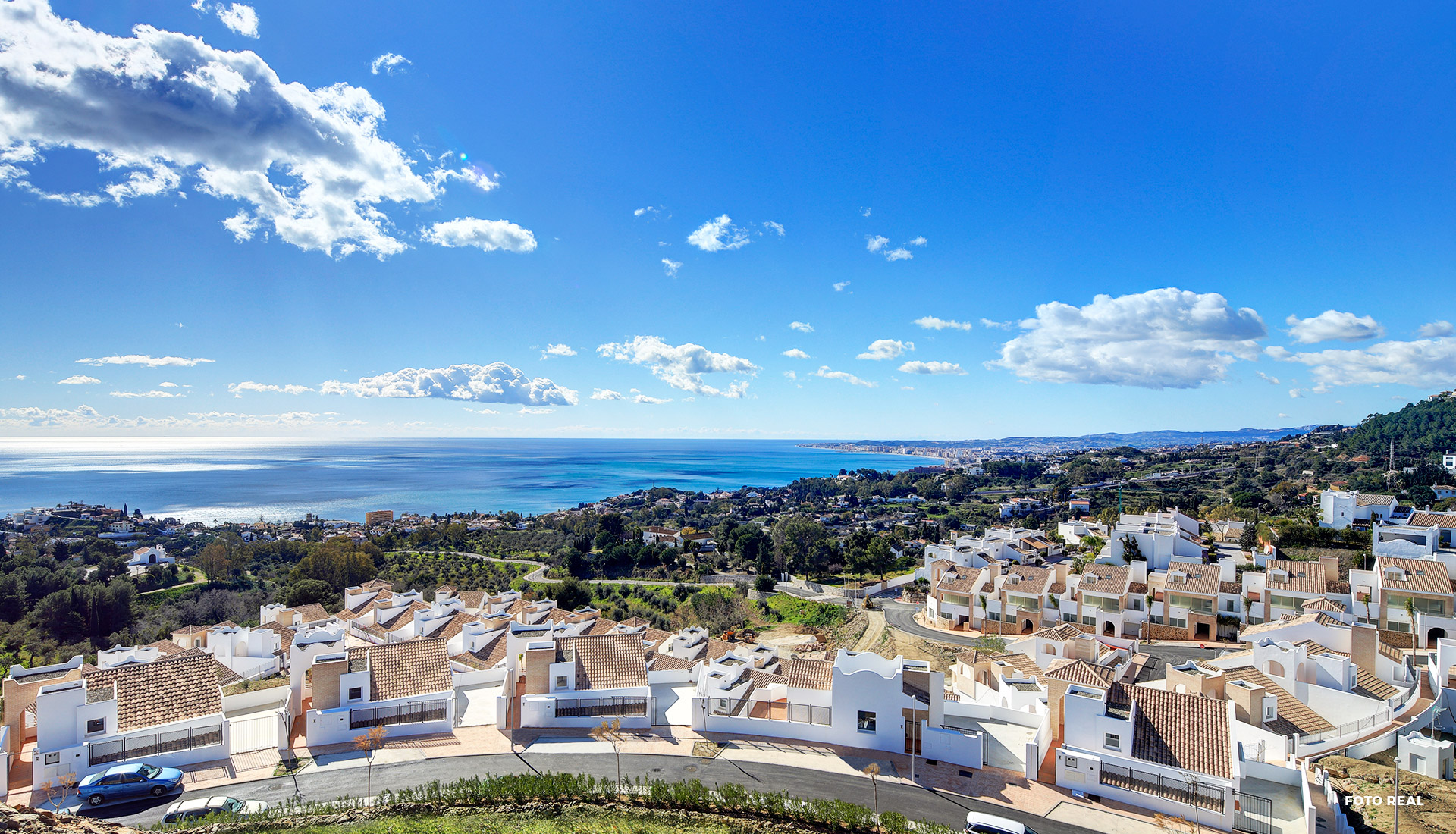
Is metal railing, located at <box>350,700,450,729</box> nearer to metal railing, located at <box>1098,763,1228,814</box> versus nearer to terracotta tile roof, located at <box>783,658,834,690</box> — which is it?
terracotta tile roof, located at <box>783,658,834,690</box>

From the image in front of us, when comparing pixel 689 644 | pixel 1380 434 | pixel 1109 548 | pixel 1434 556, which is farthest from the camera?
pixel 1380 434

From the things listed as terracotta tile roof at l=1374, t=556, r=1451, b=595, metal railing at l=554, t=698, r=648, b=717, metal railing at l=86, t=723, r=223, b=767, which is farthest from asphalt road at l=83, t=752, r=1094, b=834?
terracotta tile roof at l=1374, t=556, r=1451, b=595

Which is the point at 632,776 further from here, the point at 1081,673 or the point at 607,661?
the point at 1081,673

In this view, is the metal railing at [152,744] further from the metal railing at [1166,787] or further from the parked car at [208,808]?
the metal railing at [1166,787]

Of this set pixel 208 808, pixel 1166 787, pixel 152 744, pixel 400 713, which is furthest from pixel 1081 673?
pixel 152 744

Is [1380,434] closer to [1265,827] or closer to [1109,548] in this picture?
[1109,548]

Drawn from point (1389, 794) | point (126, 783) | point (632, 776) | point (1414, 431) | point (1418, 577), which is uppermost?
point (1414, 431)

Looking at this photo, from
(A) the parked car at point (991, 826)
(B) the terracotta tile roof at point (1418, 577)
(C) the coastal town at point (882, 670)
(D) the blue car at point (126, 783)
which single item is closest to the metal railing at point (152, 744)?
(C) the coastal town at point (882, 670)

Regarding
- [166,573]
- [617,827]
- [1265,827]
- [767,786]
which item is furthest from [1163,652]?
[166,573]
